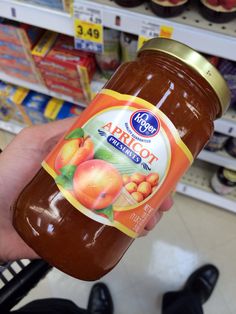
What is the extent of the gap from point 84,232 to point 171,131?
9.1 inches

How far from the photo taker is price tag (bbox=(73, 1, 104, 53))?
35.9 inches

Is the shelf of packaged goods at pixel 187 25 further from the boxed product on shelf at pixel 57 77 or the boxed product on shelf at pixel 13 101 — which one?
the boxed product on shelf at pixel 13 101

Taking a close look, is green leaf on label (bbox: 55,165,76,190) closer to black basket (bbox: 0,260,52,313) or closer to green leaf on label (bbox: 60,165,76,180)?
green leaf on label (bbox: 60,165,76,180)

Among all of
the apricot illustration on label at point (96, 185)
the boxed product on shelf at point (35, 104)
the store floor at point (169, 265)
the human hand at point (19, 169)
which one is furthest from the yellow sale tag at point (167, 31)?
the store floor at point (169, 265)

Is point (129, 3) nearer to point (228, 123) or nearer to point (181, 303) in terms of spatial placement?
point (228, 123)

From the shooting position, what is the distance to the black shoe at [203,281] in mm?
1438

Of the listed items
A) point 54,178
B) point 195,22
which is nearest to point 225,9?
point 195,22

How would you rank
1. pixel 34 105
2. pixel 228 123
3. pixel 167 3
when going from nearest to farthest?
pixel 167 3 < pixel 228 123 < pixel 34 105

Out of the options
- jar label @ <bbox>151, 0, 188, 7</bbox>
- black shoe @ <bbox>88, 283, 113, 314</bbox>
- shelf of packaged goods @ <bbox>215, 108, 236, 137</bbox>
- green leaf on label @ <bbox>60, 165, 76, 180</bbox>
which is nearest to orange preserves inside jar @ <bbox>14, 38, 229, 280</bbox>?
green leaf on label @ <bbox>60, 165, 76, 180</bbox>

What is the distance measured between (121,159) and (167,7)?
47 cm

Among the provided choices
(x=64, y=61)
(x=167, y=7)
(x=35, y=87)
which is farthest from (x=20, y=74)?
(x=167, y=7)

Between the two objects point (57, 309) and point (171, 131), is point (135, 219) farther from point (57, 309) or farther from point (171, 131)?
point (57, 309)

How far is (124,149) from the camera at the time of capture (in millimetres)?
578

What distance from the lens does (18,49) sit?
4.03ft
